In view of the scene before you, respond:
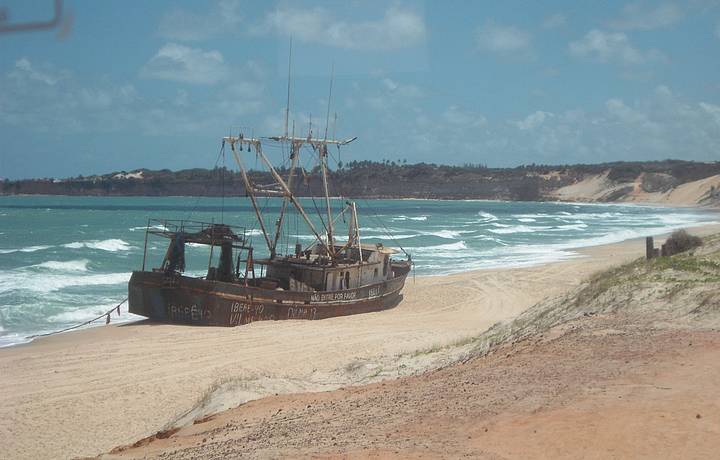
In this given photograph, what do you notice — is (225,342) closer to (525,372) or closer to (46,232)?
(525,372)

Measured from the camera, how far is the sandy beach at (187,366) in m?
12.7

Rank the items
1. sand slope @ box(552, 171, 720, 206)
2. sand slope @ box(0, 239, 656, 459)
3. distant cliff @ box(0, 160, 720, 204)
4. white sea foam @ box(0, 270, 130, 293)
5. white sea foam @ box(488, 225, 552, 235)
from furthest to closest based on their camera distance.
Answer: distant cliff @ box(0, 160, 720, 204) < sand slope @ box(552, 171, 720, 206) < white sea foam @ box(488, 225, 552, 235) < white sea foam @ box(0, 270, 130, 293) < sand slope @ box(0, 239, 656, 459)

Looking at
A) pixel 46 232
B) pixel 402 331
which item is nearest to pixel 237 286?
pixel 402 331

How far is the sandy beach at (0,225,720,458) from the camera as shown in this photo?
12.7 meters

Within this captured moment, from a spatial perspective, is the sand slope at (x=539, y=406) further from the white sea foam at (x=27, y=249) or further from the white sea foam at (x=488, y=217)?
the white sea foam at (x=488, y=217)

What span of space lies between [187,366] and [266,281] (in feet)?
22.2

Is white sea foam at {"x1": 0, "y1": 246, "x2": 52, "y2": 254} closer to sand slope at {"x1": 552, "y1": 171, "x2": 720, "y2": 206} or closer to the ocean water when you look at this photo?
the ocean water

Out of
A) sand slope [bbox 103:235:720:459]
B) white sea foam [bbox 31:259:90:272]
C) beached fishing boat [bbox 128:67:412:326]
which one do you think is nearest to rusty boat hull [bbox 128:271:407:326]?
beached fishing boat [bbox 128:67:412:326]

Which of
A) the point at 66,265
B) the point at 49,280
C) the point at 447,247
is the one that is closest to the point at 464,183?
the point at 447,247

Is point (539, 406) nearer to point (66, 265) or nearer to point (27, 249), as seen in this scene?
point (66, 265)

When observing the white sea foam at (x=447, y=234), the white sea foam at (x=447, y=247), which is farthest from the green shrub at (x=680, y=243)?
the white sea foam at (x=447, y=234)

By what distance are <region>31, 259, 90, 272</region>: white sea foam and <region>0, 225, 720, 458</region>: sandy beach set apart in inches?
589

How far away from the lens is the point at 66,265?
122ft

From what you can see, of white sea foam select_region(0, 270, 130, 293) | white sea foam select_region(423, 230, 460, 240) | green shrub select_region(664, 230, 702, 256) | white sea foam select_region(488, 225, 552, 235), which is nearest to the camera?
green shrub select_region(664, 230, 702, 256)
